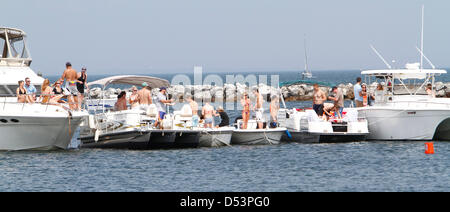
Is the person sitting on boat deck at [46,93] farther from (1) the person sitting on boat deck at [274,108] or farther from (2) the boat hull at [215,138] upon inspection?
(1) the person sitting on boat deck at [274,108]

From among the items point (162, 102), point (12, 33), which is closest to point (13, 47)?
point (12, 33)

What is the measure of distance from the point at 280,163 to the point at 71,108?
23.0 ft

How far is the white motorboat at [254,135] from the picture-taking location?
1039 inches

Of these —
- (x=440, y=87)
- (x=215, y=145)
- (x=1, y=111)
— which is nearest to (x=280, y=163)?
(x=215, y=145)

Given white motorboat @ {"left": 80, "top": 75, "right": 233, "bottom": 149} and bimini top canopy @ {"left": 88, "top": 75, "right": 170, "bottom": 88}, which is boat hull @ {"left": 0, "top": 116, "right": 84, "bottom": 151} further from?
bimini top canopy @ {"left": 88, "top": 75, "right": 170, "bottom": 88}

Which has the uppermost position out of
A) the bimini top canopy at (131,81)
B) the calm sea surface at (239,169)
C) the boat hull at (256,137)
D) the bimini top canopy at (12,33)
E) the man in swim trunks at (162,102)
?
the bimini top canopy at (12,33)

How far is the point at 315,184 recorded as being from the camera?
1984cm

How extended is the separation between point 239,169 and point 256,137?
4.28 metres

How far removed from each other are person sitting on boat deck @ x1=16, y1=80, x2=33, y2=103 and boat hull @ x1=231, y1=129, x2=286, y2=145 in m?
6.93

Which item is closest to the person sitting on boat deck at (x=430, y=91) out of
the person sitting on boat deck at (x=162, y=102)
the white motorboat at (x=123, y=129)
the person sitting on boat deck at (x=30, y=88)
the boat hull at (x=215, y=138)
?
the boat hull at (x=215, y=138)

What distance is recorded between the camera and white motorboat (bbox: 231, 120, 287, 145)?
2639 cm

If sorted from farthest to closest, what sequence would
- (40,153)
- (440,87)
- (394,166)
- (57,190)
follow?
(440,87), (40,153), (394,166), (57,190)

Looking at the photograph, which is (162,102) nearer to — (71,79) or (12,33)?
(71,79)
